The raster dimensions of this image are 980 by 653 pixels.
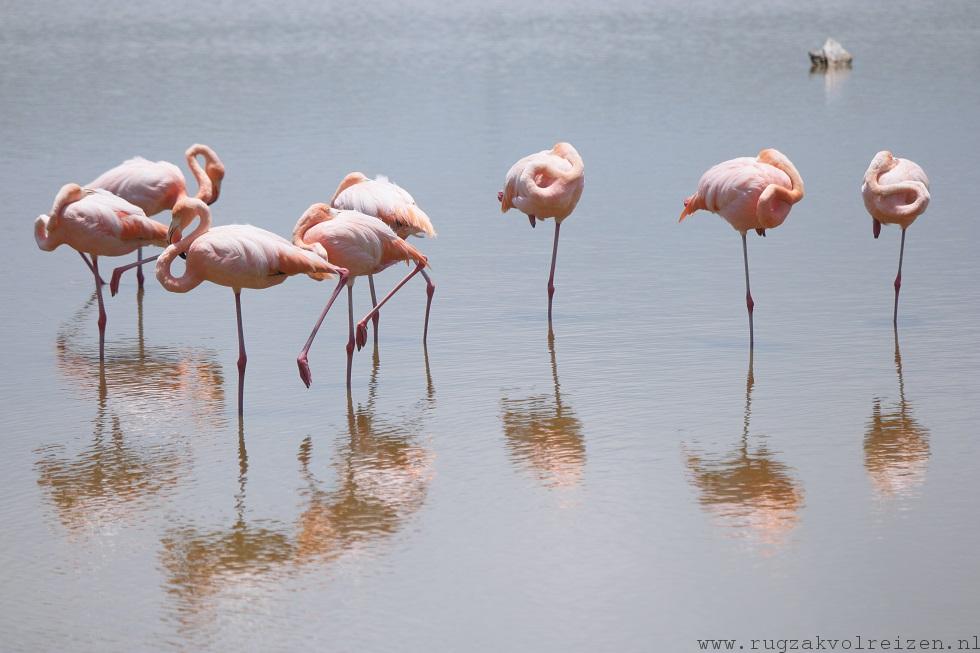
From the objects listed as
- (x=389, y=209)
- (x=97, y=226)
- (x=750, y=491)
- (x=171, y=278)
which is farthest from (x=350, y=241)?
(x=750, y=491)

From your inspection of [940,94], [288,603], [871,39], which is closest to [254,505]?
[288,603]

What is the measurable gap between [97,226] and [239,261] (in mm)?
1616

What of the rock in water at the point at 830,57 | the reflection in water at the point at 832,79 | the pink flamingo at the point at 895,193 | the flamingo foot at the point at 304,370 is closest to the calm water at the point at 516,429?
the flamingo foot at the point at 304,370

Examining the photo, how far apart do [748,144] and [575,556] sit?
985 centimetres

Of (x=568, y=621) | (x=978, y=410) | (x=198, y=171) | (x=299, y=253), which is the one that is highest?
(x=198, y=171)

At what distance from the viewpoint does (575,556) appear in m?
4.97

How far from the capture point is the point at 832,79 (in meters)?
20.9

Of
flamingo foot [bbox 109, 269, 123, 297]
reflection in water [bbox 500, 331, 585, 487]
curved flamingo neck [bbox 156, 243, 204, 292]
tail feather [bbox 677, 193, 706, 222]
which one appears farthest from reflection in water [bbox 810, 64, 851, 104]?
curved flamingo neck [bbox 156, 243, 204, 292]

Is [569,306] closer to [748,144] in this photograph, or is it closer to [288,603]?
[288,603]

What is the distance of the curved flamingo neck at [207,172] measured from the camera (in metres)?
9.30

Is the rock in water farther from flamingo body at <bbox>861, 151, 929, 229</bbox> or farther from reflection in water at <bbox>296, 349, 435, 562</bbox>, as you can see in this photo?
reflection in water at <bbox>296, 349, 435, 562</bbox>

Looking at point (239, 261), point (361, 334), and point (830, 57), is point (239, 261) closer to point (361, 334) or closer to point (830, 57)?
point (361, 334)

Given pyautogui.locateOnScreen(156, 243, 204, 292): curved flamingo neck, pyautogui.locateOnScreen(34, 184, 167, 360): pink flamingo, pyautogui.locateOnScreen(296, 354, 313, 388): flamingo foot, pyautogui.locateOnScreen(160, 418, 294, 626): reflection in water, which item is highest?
pyautogui.locateOnScreen(34, 184, 167, 360): pink flamingo

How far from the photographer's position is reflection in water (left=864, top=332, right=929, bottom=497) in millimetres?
5641
